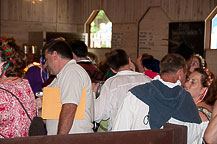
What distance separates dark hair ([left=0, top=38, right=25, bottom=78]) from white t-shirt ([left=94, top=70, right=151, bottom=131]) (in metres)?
1.11

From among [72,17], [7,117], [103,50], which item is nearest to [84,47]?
[7,117]

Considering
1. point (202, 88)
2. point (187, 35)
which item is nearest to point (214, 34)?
point (187, 35)

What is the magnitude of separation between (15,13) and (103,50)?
10.8 ft

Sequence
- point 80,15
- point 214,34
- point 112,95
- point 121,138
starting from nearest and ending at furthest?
point 121,138
point 112,95
point 214,34
point 80,15

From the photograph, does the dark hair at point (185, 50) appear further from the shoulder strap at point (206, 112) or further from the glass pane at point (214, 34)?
the shoulder strap at point (206, 112)

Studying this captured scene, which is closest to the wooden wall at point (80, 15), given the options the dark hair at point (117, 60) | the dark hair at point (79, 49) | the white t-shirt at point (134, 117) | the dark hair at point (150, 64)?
the dark hair at point (150, 64)

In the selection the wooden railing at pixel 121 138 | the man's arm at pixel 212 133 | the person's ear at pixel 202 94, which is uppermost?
the wooden railing at pixel 121 138

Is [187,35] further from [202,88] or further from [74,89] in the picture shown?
[74,89]

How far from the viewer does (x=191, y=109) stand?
2406 mm

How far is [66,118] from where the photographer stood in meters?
2.52

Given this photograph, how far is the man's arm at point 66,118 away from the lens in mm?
2516

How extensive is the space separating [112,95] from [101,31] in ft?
31.0

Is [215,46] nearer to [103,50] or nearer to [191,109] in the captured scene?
[103,50]

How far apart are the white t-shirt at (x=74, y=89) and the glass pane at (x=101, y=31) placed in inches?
380
